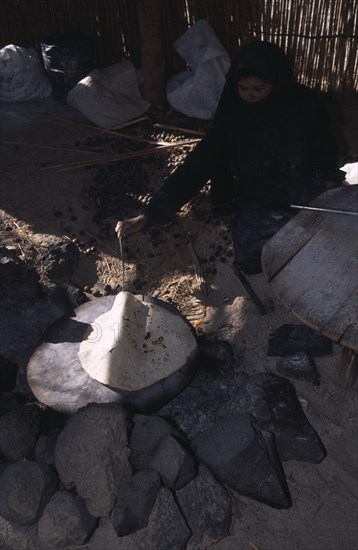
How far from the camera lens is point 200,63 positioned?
19.4ft

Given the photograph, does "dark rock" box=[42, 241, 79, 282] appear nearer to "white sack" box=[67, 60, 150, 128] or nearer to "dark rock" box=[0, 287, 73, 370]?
"dark rock" box=[0, 287, 73, 370]

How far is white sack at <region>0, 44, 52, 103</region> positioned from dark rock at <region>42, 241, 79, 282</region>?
2629 millimetres

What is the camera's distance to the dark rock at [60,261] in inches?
179

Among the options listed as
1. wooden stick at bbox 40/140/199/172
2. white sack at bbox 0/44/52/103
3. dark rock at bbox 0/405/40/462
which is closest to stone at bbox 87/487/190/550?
dark rock at bbox 0/405/40/462

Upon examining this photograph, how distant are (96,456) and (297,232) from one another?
168 centimetres

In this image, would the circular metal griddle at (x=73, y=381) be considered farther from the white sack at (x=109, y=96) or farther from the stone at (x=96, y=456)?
the white sack at (x=109, y=96)

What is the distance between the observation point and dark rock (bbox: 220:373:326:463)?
3.23m

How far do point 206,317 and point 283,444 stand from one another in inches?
49.9

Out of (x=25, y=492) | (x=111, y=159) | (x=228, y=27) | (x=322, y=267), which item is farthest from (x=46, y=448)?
(x=228, y=27)

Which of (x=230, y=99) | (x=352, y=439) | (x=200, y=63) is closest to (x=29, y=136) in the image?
(x=200, y=63)

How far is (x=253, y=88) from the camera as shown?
368cm

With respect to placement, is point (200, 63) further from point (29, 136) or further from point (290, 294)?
point (290, 294)

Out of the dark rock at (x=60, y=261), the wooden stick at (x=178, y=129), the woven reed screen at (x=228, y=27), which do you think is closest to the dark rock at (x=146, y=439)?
the dark rock at (x=60, y=261)

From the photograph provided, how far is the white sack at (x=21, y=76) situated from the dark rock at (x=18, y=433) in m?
4.36
